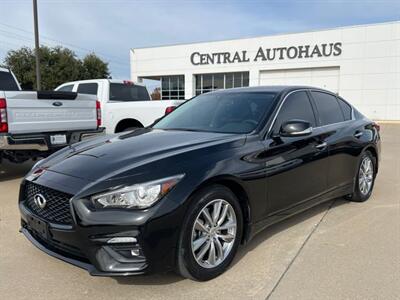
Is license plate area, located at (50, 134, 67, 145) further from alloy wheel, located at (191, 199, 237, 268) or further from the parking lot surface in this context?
alloy wheel, located at (191, 199, 237, 268)

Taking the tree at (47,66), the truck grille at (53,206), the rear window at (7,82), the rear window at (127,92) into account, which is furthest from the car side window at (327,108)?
the tree at (47,66)

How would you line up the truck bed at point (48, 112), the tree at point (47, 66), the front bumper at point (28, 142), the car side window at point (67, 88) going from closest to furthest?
the front bumper at point (28, 142) → the truck bed at point (48, 112) → the car side window at point (67, 88) → the tree at point (47, 66)

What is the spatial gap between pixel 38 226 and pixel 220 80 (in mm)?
35266

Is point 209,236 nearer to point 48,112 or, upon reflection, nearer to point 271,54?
point 48,112

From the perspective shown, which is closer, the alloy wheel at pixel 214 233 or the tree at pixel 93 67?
the alloy wheel at pixel 214 233

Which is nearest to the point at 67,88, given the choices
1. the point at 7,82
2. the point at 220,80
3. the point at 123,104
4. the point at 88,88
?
the point at 88,88

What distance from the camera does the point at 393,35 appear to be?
3011cm

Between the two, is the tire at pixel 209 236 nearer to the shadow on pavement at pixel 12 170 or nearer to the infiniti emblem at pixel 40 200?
the infiniti emblem at pixel 40 200

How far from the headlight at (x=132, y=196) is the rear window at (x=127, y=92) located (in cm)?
736

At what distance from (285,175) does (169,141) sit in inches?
46.7

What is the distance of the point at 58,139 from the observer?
709 cm

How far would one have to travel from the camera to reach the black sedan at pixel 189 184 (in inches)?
112

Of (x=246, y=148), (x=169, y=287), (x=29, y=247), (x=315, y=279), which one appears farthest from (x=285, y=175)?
(x=29, y=247)

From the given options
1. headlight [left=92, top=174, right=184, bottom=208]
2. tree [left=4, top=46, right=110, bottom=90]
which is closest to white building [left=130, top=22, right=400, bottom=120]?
tree [left=4, top=46, right=110, bottom=90]
